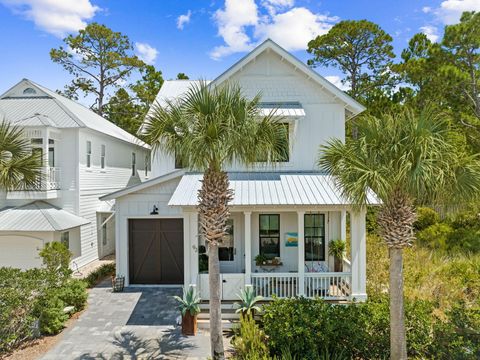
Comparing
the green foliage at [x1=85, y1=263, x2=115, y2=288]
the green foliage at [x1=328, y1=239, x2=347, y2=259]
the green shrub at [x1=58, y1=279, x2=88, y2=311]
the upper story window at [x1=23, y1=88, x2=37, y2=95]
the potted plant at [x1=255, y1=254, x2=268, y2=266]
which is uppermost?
the upper story window at [x1=23, y1=88, x2=37, y2=95]

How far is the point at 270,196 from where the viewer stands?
10.7m

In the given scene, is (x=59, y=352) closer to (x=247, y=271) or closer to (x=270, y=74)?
(x=247, y=271)

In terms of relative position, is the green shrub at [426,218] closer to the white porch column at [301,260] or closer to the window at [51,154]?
the white porch column at [301,260]

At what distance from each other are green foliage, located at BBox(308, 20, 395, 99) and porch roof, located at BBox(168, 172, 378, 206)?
53.5 feet

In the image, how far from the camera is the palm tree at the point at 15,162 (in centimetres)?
934

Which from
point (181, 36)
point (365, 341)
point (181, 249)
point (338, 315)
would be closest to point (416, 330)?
point (365, 341)

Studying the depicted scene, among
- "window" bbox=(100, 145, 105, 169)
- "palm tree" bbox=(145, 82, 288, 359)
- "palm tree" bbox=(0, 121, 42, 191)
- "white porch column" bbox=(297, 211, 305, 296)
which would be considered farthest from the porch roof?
"window" bbox=(100, 145, 105, 169)

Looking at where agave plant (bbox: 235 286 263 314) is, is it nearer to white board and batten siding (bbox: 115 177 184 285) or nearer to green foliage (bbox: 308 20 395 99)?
white board and batten siding (bbox: 115 177 184 285)

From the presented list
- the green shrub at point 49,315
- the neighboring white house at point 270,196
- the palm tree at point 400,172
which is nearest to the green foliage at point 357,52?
the neighboring white house at point 270,196

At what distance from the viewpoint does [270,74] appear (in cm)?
1355

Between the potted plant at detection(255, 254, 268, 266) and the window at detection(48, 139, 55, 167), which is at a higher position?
the window at detection(48, 139, 55, 167)

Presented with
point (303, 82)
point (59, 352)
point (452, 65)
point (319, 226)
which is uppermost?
point (452, 65)

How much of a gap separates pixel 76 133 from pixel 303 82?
11.6 m

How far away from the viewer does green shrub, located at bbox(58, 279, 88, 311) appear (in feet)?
34.9
